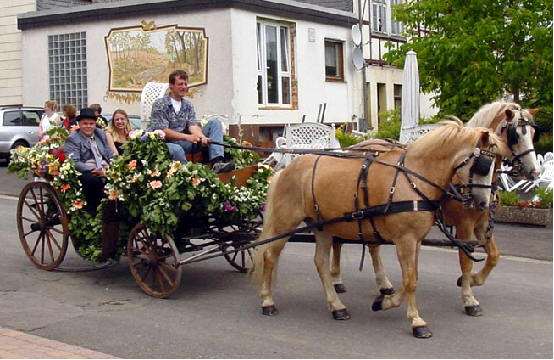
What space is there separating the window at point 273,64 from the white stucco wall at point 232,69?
1.19 ft

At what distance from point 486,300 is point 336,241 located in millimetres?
1594

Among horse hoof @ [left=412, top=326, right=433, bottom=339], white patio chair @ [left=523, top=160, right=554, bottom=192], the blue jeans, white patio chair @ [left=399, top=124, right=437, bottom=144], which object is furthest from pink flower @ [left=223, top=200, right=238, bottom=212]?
white patio chair @ [left=523, top=160, right=554, bottom=192]

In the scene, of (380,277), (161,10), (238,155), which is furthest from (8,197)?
(380,277)

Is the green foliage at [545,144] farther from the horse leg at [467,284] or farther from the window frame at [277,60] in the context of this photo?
the window frame at [277,60]

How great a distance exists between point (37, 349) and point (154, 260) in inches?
85.2

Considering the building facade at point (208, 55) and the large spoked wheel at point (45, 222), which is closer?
the large spoked wheel at point (45, 222)

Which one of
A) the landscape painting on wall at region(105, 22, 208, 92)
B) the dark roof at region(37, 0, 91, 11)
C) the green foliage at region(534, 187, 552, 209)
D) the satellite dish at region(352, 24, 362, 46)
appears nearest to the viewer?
the green foliage at region(534, 187, 552, 209)

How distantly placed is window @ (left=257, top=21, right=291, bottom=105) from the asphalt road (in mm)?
13175

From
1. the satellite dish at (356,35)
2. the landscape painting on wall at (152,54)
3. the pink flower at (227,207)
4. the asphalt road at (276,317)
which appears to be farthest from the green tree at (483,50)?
the satellite dish at (356,35)

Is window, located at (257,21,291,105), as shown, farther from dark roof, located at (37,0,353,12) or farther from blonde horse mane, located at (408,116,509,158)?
blonde horse mane, located at (408,116,509,158)

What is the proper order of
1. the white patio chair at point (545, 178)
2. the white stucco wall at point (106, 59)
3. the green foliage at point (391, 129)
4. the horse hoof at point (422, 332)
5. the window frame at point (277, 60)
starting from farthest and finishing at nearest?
the window frame at point (277, 60) < the white stucco wall at point (106, 59) < the green foliage at point (391, 129) < the white patio chair at point (545, 178) < the horse hoof at point (422, 332)

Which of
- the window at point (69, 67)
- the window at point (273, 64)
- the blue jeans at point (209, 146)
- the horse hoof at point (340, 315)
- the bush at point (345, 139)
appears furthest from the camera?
the window at point (69, 67)

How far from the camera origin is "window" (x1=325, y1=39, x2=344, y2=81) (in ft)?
85.3

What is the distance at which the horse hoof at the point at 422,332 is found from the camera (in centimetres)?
684
